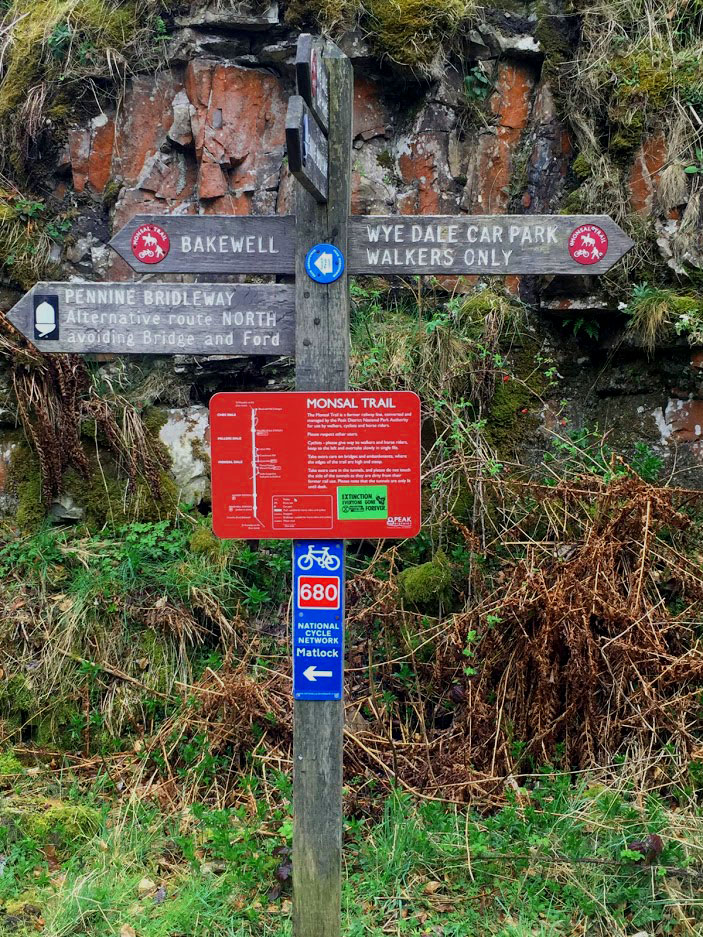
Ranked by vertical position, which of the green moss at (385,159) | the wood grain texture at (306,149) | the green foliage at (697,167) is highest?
the green moss at (385,159)

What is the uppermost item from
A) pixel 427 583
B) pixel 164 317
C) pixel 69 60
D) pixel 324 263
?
pixel 69 60

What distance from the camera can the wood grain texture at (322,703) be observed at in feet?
9.15

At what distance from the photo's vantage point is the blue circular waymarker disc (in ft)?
9.16

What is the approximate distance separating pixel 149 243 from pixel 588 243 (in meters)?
1.56

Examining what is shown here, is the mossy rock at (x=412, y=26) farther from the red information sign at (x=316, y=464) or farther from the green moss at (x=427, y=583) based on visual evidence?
the red information sign at (x=316, y=464)

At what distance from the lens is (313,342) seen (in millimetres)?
2822

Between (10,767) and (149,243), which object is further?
(10,767)

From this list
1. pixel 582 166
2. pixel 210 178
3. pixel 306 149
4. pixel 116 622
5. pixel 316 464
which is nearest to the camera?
pixel 306 149

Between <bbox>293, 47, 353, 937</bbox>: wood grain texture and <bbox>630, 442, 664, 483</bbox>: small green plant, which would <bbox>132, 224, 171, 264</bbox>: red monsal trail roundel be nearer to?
<bbox>293, 47, 353, 937</bbox>: wood grain texture

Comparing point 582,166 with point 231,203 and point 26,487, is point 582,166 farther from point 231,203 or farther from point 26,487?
point 26,487

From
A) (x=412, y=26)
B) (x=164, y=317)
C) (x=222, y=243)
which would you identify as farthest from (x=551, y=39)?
(x=164, y=317)

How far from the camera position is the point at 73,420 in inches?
216

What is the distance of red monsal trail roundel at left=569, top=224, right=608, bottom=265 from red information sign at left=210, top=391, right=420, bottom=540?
0.81 meters

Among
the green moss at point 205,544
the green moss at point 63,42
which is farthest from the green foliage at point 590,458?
the green moss at point 63,42
